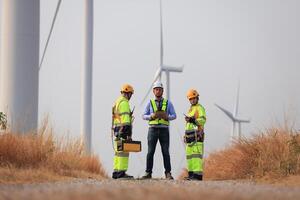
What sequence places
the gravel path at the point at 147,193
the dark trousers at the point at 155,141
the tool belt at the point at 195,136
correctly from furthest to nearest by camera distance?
the tool belt at the point at 195,136 < the dark trousers at the point at 155,141 < the gravel path at the point at 147,193

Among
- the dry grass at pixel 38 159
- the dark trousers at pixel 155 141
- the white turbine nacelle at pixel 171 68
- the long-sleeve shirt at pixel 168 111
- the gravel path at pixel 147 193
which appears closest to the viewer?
the gravel path at pixel 147 193

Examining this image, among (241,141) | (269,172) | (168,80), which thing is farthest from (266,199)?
(168,80)

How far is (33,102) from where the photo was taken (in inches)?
608

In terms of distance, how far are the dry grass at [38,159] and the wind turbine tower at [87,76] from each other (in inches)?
422

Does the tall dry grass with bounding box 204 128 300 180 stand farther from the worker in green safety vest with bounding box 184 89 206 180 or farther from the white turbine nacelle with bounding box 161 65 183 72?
the white turbine nacelle with bounding box 161 65 183 72

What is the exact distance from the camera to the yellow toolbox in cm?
1120

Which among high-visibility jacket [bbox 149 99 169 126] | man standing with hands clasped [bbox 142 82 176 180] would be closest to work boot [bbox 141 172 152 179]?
man standing with hands clasped [bbox 142 82 176 180]

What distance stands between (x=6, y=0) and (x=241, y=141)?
26.1ft

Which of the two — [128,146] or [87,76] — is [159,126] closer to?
[128,146]

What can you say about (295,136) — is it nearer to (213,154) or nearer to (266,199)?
(213,154)

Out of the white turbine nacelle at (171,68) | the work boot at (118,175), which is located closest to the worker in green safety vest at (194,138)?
the work boot at (118,175)

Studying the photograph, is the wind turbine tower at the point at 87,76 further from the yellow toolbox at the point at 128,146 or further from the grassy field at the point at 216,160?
the yellow toolbox at the point at 128,146

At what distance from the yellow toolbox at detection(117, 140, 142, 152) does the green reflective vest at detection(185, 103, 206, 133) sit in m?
1.30

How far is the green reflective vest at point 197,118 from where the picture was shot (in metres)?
11.9
